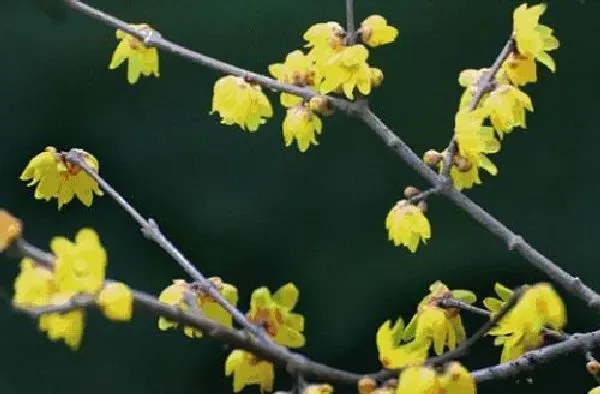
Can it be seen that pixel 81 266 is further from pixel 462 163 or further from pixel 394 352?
pixel 462 163

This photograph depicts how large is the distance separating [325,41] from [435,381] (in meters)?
0.43

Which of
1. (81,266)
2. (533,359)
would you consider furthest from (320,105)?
(81,266)

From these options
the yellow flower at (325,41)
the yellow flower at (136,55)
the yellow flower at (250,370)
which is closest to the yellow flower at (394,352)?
the yellow flower at (250,370)

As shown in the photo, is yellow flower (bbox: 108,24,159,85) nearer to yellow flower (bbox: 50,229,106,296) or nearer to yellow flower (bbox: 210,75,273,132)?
yellow flower (bbox: 210,75,273,132)

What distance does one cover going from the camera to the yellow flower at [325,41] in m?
0.97

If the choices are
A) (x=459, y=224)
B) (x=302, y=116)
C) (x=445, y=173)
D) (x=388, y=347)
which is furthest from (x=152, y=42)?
(x=459, y=224)

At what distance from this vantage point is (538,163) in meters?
1.75

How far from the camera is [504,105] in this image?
0.95 metres

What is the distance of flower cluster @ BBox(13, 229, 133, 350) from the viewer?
1.94 ft

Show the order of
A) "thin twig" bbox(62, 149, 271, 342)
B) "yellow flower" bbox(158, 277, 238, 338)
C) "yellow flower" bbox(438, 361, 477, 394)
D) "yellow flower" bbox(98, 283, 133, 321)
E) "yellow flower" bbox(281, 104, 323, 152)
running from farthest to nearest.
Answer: "yellow flower" bbox(281, 104, 323, 152) → "yellow flower" bbox(158, 277, 238, 338) → "thin twig" bbox(62, 149, 271, 342) → "yellow flower" bbox(438, 361, 477, 394) → "yellow flower" bbox(98, 283, 133, 321)

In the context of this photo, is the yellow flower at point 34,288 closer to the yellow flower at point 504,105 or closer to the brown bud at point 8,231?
the brown bud at point 8,231

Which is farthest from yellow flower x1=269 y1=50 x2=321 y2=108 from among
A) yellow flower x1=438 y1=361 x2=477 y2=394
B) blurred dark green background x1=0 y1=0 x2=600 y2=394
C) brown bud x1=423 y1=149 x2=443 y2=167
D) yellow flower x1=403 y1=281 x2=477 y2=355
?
blurred dark green background x1=0 y1=0 x2=600 y2=394

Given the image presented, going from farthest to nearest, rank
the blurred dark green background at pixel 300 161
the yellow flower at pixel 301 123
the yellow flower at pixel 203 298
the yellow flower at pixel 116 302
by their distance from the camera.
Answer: the blurred dark green background at pixel 300 161, the yellow flower at pixel 301 123, the yellow flower at pixel 203 298, the yellow flower at pixel 116 302

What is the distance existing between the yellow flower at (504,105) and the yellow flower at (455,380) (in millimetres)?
332
